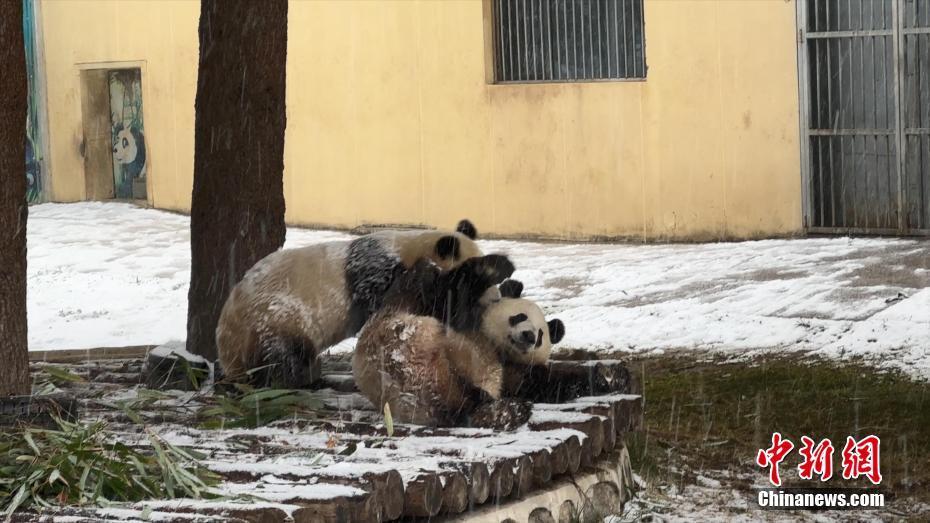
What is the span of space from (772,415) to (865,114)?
6.18 m

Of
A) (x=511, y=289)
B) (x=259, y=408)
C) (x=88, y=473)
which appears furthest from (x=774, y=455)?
(x=88, y=473)

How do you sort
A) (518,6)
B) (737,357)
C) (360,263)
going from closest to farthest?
(360,263) → (737,357) → (518,6)

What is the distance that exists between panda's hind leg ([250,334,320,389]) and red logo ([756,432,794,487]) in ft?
6.33

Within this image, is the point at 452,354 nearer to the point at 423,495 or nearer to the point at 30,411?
the point at 423,495

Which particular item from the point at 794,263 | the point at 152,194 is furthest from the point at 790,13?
the point at 152,194

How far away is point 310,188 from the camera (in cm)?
1527

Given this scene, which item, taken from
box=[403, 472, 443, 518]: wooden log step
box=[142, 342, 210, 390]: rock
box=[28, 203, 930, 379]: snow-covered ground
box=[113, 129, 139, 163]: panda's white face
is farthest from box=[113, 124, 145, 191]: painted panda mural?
box=[403, 472, 443, 518]: wooden log step

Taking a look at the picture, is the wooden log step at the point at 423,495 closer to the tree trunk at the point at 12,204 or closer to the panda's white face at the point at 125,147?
the tree trunk at the point at 12,204

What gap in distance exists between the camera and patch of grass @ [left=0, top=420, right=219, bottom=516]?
145 inches

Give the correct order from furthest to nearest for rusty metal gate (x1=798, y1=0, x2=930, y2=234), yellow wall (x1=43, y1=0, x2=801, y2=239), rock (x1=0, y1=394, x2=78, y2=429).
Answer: yellow wall (x1=43, y1=0, x2=801, y2=239)
rusty metal gate (x1=798, y1=0, x2=930, y2=234)
rock (x1=0, y1=394, x2=78, y2=429)

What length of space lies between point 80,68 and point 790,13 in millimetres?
9449

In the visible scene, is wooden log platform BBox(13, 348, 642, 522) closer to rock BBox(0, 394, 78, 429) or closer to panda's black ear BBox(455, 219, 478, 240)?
rock BBox(0, 394, 78, 429)

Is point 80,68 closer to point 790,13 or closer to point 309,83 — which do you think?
point 309,83

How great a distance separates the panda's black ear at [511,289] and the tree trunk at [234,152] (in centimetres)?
186
